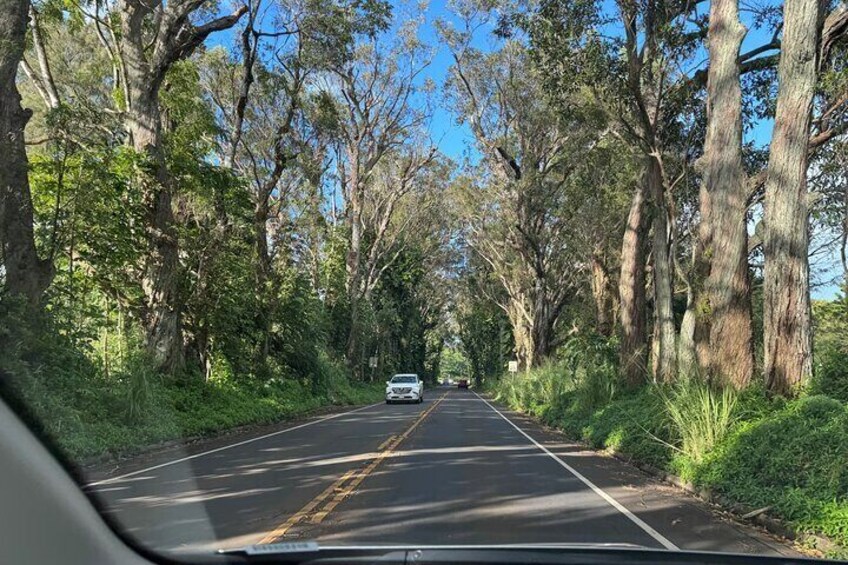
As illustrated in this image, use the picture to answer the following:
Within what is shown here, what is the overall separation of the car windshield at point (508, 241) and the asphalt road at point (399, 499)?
0.08 meters


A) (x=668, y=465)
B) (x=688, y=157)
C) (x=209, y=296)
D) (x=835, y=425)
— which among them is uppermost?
(x=688, y=157)

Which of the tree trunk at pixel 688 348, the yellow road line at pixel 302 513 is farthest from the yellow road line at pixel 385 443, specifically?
the tree trunk at pixel 688 348

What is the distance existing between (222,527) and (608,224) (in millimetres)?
26452

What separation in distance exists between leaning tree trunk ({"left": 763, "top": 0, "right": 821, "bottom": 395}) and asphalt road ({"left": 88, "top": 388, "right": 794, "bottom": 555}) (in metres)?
3.20

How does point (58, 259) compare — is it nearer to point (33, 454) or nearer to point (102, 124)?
point (102, 124)

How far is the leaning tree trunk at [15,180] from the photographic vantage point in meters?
13.7

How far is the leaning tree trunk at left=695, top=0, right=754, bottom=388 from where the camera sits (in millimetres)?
14000

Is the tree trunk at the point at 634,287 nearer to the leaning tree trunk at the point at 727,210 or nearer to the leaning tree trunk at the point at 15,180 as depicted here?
the leaning tree trunk at the point at 727,210

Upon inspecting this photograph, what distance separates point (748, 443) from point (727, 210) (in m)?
5.41

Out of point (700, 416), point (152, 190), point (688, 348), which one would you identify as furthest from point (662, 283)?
point (152, 190)

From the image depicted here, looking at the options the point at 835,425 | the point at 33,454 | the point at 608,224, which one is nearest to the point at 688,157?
the point at 608,224

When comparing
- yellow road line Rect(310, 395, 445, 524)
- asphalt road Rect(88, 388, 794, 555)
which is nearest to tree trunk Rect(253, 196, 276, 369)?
yellow road line Rect(310, 395, 445, 524)

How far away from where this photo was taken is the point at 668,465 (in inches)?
502

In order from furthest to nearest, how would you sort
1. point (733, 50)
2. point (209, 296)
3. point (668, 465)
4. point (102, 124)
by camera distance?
point (209, 296) < point (102, 124) < point (733, 50) < point (668, 465)
